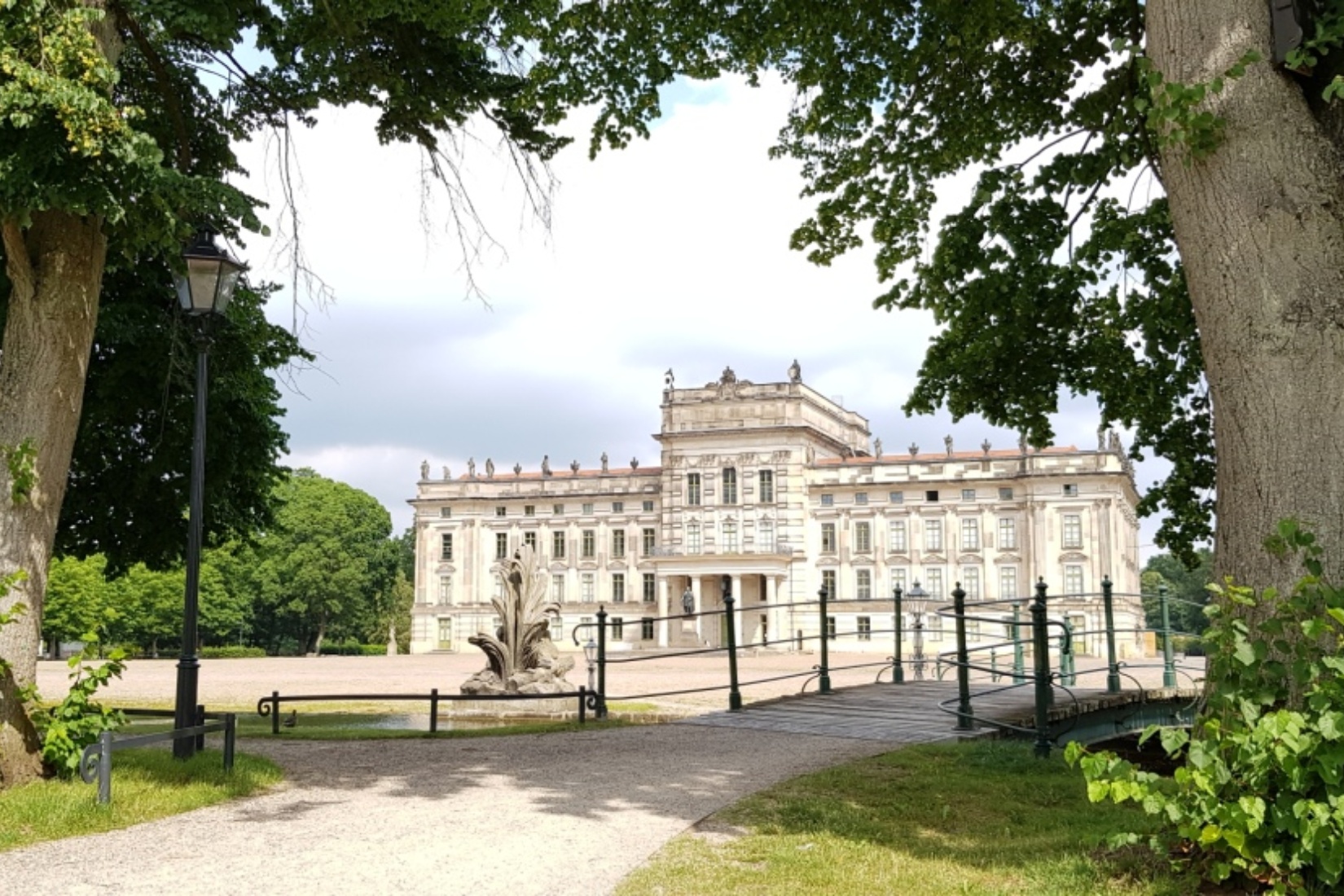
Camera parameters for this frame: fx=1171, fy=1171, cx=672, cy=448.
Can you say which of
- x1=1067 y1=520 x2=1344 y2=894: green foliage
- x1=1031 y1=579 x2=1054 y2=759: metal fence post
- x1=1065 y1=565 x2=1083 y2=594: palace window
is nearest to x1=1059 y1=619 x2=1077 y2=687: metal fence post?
x1=1031 y1=579 x2=1054 y2=759: metal fence post

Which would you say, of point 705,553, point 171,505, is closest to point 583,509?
point 705,553

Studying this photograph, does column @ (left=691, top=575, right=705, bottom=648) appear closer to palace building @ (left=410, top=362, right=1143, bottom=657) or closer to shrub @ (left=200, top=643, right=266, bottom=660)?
palace building @ (left=410, top=362, right=1143, bottom=657)

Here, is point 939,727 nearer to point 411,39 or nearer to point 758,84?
point 758,84

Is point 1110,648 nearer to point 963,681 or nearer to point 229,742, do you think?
point 963,681

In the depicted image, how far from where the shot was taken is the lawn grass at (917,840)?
480cm

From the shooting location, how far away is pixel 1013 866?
5129 millimetres

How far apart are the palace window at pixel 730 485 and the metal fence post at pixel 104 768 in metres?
57.2

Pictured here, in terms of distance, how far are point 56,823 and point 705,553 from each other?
57819 millimetres

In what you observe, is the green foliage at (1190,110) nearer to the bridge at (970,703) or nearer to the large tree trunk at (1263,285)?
the large tree trunk at (1263,285)

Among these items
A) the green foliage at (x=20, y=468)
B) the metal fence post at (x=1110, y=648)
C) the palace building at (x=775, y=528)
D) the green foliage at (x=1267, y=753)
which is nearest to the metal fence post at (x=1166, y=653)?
the metal fence post at (x=1110, y=648)

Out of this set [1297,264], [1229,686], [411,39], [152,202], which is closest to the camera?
[1229,686]

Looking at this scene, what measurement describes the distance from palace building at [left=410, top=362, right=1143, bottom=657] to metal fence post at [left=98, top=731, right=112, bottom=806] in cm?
5008

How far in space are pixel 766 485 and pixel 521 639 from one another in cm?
4795

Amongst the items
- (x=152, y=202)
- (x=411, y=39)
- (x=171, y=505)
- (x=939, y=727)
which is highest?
(x=411, y=39)
